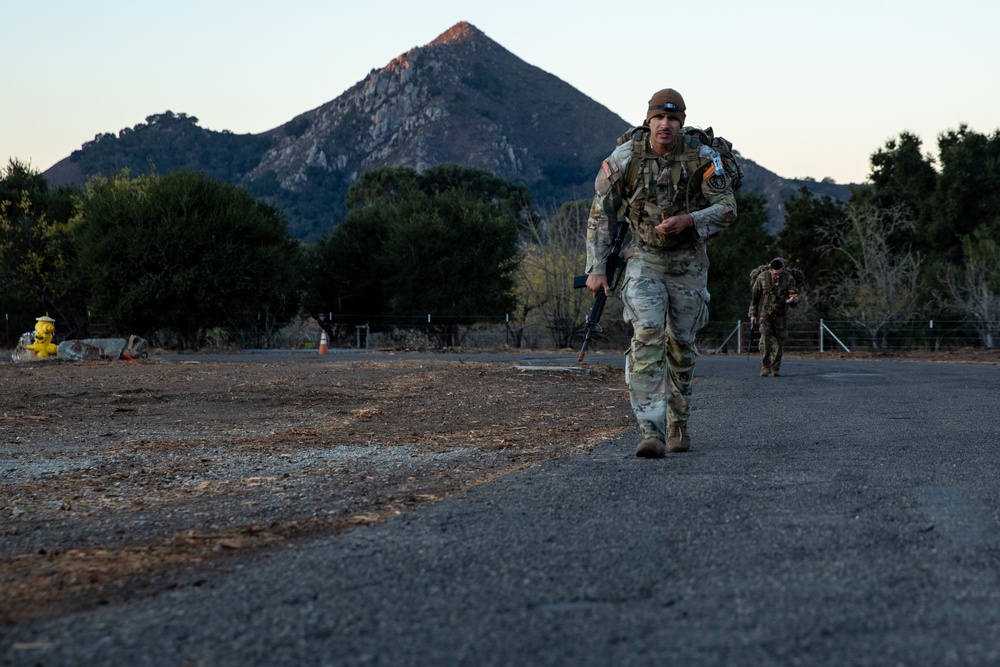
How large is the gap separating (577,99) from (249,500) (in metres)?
196

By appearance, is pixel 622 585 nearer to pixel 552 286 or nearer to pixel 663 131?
pixel 663 131

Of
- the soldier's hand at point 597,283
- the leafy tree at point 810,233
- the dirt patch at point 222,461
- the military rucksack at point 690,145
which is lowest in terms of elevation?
the dirt patch at point 222,461

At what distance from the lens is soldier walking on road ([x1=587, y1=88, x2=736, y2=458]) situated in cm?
686

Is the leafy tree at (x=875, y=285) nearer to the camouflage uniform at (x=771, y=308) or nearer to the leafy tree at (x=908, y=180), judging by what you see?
the leafy tree at (x=908, y=180)

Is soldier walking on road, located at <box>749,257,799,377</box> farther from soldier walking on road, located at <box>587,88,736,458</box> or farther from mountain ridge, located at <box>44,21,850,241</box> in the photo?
mountain ridge, located at <box>44,21,850,241</box>

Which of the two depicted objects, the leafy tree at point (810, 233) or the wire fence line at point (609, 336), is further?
the leafy tree at point (810, 233)

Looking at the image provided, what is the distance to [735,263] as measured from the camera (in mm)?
46125

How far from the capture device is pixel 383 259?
43312mm

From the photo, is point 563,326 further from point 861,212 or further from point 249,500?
point 249,500

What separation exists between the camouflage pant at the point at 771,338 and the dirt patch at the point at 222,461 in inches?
138

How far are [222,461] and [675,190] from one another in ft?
10.9

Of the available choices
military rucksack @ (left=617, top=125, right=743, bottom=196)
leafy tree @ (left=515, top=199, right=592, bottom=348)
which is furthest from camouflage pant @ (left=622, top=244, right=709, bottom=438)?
leafy tree @ (left=515, top=199, right=592, bottom=348)

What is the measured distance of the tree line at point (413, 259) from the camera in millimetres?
36250

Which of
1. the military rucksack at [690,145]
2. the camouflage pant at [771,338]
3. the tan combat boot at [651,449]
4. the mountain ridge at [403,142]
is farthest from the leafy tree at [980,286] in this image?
the mountain ridge at [403,142]
